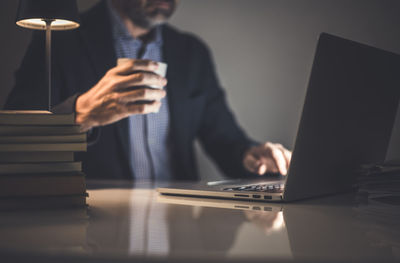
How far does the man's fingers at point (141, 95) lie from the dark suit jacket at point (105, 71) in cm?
37

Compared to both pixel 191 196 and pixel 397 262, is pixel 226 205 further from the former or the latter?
pixel 397 262

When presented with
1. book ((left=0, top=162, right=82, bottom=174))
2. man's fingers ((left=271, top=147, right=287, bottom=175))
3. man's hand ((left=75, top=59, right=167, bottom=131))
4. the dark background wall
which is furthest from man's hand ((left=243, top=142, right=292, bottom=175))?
the dark background wall

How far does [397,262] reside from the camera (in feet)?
1.61

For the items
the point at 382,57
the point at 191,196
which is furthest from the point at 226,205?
the point at 382,57

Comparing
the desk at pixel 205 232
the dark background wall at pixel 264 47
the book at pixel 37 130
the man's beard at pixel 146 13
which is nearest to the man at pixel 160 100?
the man's beard at pixel 146 13

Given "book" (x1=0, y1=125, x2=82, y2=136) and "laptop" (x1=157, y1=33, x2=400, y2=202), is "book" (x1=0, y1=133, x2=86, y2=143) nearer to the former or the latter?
"book" (x1=0, y1=125, x2=82, y2=136)

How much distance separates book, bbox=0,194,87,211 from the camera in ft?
2.76

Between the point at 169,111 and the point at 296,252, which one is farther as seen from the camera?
the point at 169,111

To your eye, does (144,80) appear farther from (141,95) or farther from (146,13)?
(146,13)

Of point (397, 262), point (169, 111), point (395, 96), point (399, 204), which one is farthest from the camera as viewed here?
point (169, 111)

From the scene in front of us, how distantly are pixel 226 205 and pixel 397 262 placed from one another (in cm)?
48

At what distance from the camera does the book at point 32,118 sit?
2.81 feet

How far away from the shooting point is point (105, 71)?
2.14 meters

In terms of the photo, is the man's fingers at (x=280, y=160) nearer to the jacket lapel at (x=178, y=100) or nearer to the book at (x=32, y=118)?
the book at (x=32, y=118)
